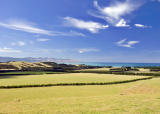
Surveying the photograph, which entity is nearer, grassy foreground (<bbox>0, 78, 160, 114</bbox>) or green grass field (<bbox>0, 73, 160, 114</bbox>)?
grassy foreground (<bbox>0, 78, 160, 114</bbox>)

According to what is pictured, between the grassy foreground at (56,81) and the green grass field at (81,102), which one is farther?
the grassy foreground at (56,81)

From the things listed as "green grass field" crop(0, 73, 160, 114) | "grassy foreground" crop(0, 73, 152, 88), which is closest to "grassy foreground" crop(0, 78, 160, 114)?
"green grass field" crop(0, 73, 160, 114)

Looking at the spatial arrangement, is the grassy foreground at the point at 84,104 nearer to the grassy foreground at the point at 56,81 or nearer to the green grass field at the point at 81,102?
the green grass field at the point at 81,102

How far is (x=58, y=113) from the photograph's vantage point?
13.4 m

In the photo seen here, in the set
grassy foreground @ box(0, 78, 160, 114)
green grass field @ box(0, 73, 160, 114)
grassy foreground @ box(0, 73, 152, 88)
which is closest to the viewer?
grassy foreground @ box(0, 78, 160, 114)

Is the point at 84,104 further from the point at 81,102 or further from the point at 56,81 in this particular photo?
the point at 56,81

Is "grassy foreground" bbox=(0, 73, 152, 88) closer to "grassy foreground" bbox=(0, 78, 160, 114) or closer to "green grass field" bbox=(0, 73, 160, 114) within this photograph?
"green grass field" bbox=(0, 73, 160, 114)

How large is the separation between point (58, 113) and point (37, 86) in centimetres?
2587

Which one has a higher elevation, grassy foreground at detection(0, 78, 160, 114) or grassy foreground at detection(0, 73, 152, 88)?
grassy foreground at detection(0, 78, 160, 114)

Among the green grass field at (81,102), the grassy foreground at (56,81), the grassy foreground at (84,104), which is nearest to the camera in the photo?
the grassy foreground at (84,104)

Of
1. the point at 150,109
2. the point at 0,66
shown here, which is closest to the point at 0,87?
the point at 150,109

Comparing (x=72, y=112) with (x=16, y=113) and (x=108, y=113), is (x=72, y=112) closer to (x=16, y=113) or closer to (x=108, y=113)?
(x=108, y=113)

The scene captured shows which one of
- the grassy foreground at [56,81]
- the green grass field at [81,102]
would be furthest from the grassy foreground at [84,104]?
the grassy foreground at [56,81]

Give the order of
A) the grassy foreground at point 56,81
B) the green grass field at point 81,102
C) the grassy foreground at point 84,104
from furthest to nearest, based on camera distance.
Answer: the grassy foreground at point 56,81 < the green grass field at point 81,102 < the grassy foreground at point 84,104
